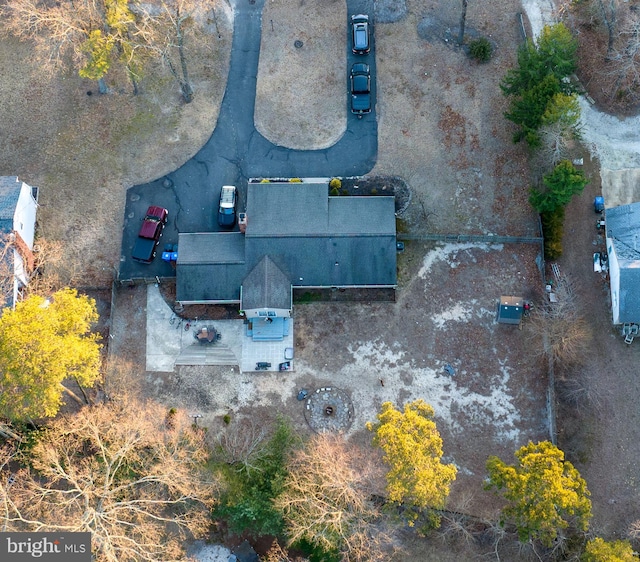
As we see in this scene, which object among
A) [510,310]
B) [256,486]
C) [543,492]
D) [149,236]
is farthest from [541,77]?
[256,486]

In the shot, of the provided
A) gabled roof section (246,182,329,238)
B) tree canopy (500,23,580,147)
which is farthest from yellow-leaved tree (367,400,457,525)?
tree canopy (500,23,580,147)

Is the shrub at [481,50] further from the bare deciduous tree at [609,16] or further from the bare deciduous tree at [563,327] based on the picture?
the bare deciduous tree at [563,327]

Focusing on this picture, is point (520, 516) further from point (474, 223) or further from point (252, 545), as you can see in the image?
point (474, 223)

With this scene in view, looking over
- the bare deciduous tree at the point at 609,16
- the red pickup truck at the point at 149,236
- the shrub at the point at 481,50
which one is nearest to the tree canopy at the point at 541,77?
the shrub at the point at 481,50

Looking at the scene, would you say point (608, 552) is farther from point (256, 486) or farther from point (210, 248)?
point (210, 248)

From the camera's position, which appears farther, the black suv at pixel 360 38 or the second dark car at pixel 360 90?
the black suv at pixel 360 38
